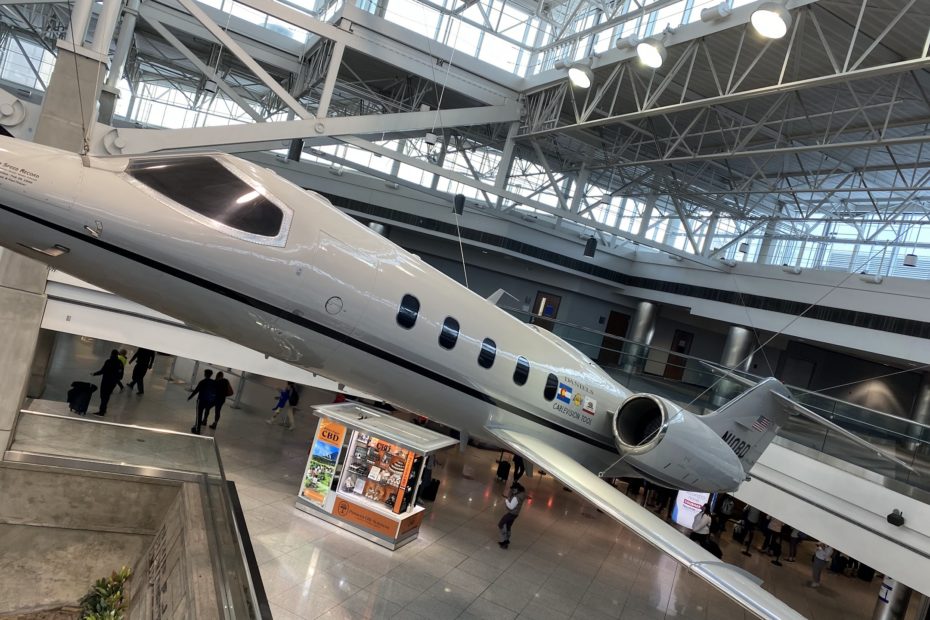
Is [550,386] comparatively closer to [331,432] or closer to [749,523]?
[331,432]

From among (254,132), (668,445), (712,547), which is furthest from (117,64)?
(712,547)

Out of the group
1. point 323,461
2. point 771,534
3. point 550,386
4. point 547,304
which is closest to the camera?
point 550,386

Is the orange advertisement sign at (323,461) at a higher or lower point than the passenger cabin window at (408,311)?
lower

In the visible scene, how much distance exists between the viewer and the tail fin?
10.9 m

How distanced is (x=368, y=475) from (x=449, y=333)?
20.6 ft

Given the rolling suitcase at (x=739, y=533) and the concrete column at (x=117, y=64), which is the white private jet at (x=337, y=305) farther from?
the rolling suitcase at (x=739, y=533)

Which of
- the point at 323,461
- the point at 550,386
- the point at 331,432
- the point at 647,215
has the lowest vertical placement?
the point at 323,461

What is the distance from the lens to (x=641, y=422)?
387 inches

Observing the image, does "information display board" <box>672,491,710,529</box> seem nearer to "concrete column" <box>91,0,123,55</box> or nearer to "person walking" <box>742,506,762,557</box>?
"person walking" <box>742,506,762,557</box>

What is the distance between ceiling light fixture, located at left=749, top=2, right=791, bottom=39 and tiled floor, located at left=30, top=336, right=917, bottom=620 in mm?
10410

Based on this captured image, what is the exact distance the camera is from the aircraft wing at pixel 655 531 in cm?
616

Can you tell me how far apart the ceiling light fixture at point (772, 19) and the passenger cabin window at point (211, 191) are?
811 centimetres

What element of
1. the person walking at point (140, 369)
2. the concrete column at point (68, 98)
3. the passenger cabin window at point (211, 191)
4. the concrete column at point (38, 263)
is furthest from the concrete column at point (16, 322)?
the person walking at point (140, 369)

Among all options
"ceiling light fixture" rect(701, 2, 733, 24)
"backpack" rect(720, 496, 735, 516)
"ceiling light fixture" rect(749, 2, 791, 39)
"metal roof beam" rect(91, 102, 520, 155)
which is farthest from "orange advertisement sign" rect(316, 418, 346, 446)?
"backpack" rect(720, 496, 735, 516)
